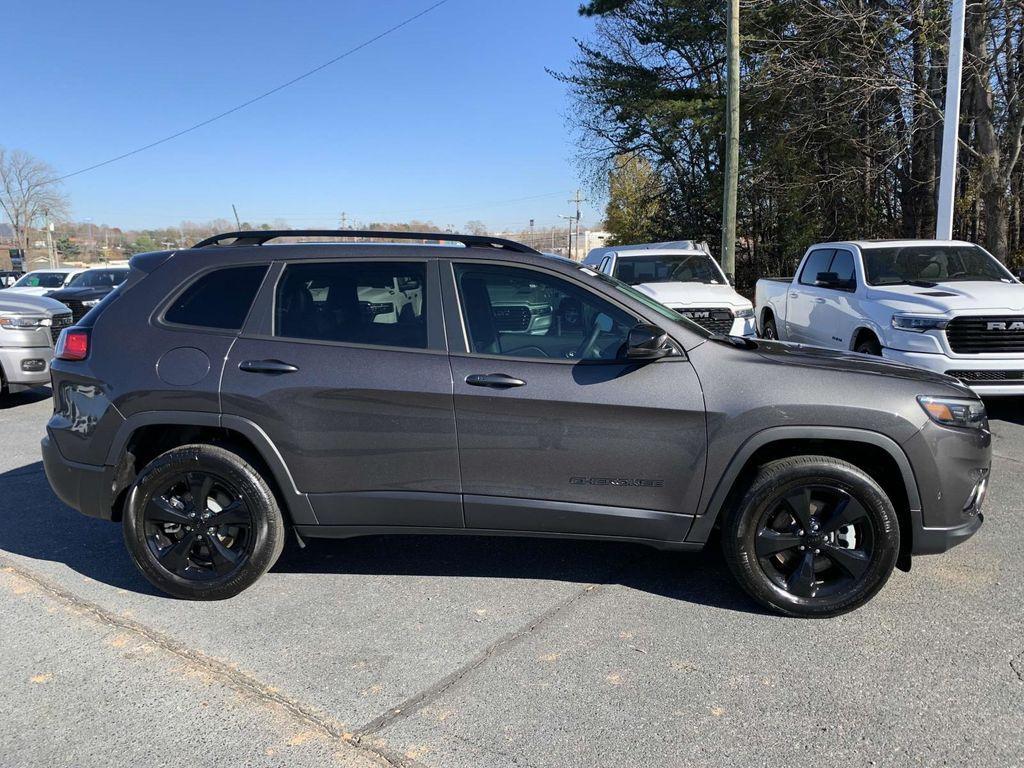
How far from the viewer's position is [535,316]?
12.0 ft

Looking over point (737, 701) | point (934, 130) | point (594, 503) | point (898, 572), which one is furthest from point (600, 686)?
point (934, 130)

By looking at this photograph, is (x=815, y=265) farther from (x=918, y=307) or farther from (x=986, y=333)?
(x=986, y=333)

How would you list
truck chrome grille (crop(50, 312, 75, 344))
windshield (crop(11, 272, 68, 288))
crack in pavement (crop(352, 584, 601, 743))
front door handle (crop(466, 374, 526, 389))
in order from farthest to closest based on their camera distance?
1. windshield (crop(11, 272, 68, 288))
2. truck chrome grille (crop(50, 312, 75, 344))
3. front door handle (crop(466, 374, 526, 389))
4. crack in pavement (crop(352, 584, 601, 743))

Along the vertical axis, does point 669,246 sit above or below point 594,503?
above

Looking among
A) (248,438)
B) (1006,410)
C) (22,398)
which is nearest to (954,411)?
(248,438)

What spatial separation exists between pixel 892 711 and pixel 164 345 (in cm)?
354

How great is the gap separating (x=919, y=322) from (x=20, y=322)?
31.9ft

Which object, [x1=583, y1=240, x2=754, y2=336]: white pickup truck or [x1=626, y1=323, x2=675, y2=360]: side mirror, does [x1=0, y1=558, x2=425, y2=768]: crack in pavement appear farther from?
[x1=583, y1=240, x2=754, y2=336]: white pickup truck

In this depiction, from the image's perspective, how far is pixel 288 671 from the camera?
304 centimetres

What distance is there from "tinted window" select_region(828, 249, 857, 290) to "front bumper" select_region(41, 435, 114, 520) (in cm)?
761

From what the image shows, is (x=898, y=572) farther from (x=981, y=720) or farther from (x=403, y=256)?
(x=403, y=256)

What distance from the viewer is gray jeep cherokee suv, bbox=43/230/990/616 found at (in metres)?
3.34

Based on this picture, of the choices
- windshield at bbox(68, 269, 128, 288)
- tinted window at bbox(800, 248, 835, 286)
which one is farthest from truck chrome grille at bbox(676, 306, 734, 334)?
windshield at bbox(68, 269, 128, 288)

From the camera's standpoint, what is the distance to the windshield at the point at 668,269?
1113 centimetres
